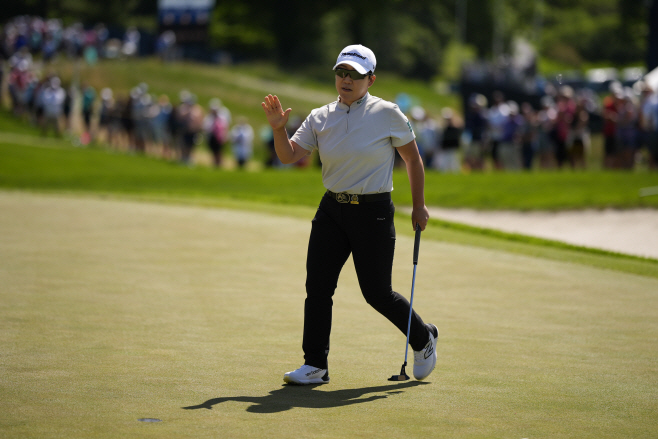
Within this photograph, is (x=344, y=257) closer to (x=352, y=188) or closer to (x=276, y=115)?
(x=352, y=188)

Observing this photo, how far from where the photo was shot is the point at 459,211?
1783 cm

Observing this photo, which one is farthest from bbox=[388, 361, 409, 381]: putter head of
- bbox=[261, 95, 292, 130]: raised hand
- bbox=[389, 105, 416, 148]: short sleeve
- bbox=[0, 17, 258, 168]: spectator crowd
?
bbox=[0, 17, 258, 168]: spectator crowd

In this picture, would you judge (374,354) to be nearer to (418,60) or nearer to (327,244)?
(327,244)

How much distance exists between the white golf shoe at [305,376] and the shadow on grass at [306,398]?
4 cm

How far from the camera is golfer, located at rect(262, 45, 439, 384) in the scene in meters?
5.73

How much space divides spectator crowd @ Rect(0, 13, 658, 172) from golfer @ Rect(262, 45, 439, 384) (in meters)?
16.0

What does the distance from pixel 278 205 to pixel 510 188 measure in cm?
556

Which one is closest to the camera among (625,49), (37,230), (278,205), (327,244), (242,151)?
(327,244)

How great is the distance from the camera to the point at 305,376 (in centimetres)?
561

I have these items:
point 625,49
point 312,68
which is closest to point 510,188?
point 312,68

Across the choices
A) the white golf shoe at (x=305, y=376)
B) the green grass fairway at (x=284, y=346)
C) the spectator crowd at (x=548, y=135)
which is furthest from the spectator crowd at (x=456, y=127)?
the white golf shoe at (x=305, y=376)

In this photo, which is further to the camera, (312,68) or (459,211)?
(312,68)

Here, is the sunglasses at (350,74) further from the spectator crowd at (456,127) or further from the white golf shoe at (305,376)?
the spectator crowd at (456,127)

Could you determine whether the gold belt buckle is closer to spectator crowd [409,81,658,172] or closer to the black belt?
the black belt
